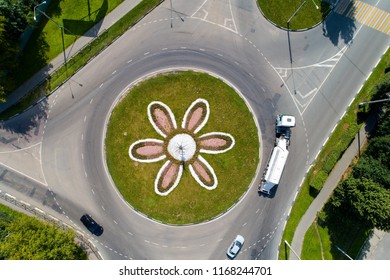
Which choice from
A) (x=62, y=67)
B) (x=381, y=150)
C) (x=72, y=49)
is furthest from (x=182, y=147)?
(x=381, y=150)

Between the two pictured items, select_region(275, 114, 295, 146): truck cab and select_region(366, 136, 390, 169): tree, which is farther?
select_region(275, 114, 295, 146): truck cab

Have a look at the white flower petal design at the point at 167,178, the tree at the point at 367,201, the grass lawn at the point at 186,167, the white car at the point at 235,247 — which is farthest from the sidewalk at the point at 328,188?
the white flower petal design at the point at 167,178

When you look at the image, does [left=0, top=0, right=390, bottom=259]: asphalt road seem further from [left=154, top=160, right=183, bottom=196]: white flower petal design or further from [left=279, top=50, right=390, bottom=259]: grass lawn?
[left=154, top=160, right=183, bottom=196]: white flower petal design

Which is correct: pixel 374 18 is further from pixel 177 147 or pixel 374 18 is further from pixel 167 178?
pixel 167 178

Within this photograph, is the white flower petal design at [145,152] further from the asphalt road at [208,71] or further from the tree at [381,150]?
the tree at [381,150]

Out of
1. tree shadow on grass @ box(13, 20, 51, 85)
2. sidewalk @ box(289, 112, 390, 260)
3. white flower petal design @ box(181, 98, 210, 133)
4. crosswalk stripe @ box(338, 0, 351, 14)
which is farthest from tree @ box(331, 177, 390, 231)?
tree shadow on grass @ box(13, 20, 51, 85)
